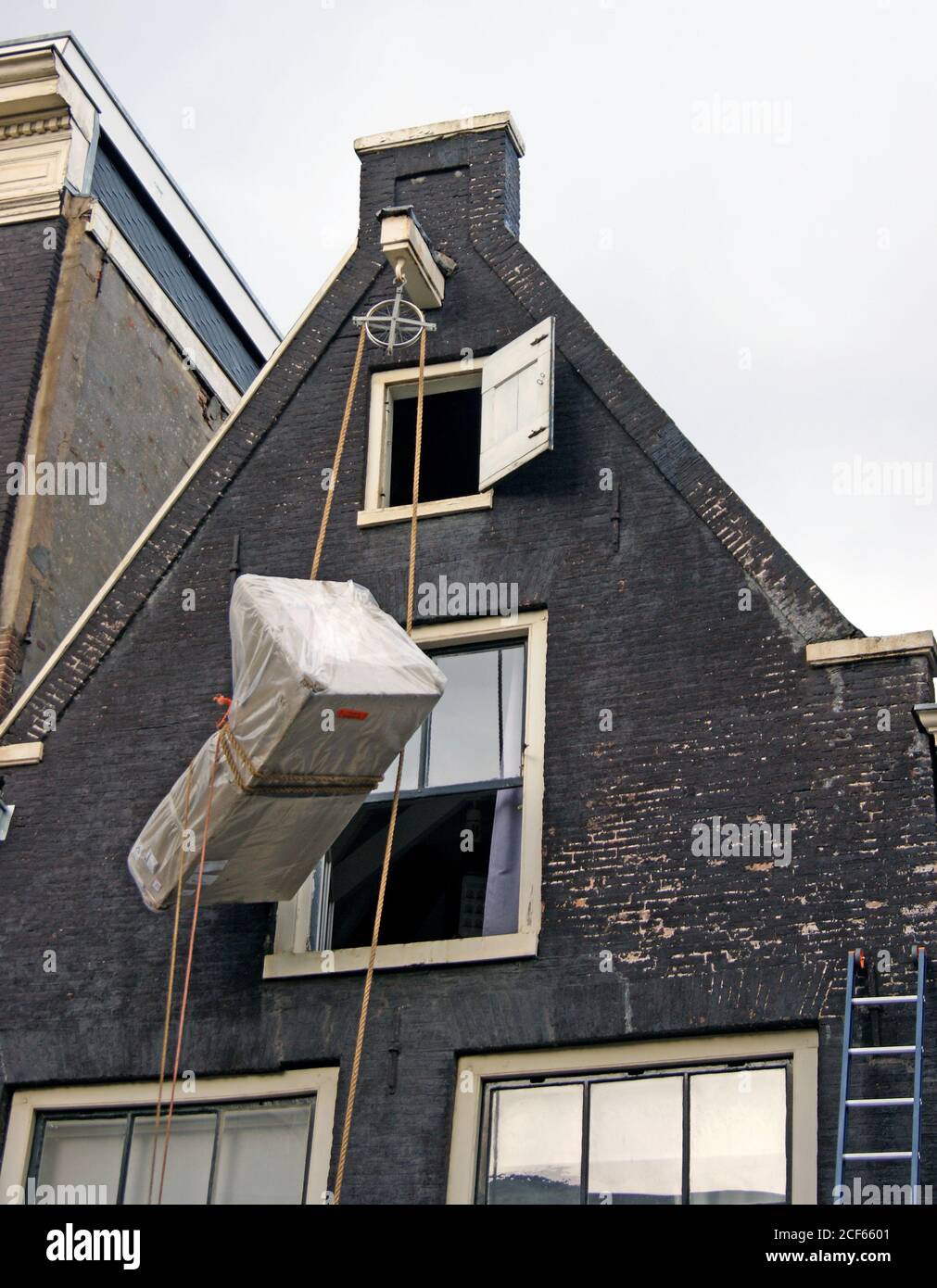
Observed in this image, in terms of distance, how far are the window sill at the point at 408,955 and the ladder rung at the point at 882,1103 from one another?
2.06 m

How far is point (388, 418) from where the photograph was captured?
13883mm

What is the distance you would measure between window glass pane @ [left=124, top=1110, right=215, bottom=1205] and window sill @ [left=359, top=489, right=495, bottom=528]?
3993mm

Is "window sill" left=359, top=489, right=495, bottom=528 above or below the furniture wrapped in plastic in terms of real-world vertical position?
above

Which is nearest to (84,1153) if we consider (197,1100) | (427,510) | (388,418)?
(197,1100)

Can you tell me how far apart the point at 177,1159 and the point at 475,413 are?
6.35 m

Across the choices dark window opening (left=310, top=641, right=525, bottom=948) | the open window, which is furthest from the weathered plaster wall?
dark window opening (left=310, top=641, right=525, bottom=948)

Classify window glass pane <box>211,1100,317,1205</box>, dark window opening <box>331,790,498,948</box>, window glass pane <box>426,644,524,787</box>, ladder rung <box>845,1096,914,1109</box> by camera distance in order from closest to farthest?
1. ladder rung <box>845,1096,914,1109</box>
2. window glass pane <box>211,1100,317,1205</box>
3. window glass pane <box>426,644,524,787</box>
4. dark window opening <box>331,790,498,948</box>

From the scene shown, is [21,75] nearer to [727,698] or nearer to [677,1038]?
[727,698]

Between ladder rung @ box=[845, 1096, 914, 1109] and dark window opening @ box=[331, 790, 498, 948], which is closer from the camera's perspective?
ladder rung @ box=[845, 1096, 914, 1109]

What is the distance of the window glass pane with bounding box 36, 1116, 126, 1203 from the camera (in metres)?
11.6

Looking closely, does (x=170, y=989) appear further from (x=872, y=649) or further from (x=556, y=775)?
(x=872, y=649)

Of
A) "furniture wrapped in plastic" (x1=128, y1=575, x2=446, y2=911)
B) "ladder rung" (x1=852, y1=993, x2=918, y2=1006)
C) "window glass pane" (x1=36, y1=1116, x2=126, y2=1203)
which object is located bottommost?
"window glass pane" (x1=36, y1=1116, x2=126, y2=1203)

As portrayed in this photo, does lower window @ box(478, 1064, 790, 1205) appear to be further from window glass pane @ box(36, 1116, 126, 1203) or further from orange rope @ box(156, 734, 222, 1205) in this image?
window glass pane @ box(36, 1116, 126, 1203)
